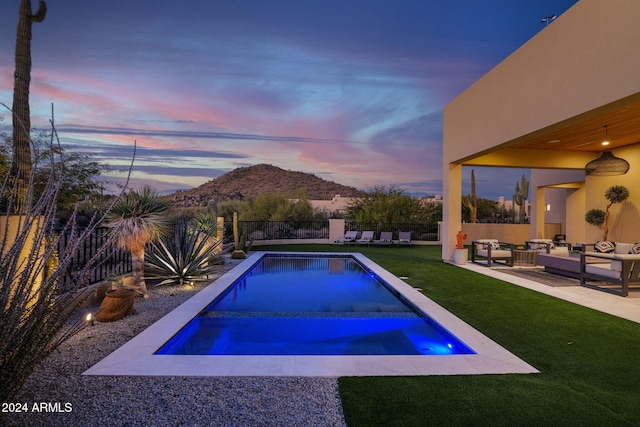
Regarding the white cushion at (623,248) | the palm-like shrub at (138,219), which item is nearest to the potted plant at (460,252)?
the white cushion at (623,248)

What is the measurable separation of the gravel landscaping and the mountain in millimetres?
40887

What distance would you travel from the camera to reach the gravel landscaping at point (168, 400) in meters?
2.53

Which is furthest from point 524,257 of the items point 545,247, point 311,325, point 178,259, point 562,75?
point 178,259

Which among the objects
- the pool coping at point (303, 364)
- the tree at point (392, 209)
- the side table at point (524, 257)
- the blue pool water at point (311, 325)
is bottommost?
the blue pool water at point (311, 325)

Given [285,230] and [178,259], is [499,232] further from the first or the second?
[178,259]

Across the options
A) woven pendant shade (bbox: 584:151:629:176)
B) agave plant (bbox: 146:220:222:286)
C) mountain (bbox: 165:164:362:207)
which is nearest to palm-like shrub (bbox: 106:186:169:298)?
agave plant (bbox: 146:220:222:286)

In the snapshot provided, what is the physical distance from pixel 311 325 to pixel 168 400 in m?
2.70

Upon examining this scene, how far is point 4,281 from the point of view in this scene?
6.02 ft

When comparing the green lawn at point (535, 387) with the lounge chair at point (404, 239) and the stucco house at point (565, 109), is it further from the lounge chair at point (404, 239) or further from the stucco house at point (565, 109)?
the lounge chair at point (404, 239)

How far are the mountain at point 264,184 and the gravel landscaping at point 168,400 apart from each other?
134 feet

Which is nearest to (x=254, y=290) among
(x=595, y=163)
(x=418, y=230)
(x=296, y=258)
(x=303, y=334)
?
(x=303, y=334)

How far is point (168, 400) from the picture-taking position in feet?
9.26

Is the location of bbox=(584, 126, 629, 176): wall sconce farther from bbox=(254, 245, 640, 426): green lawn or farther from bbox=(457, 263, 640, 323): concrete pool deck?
bbox=(254, 245, 640, 426): green lawn

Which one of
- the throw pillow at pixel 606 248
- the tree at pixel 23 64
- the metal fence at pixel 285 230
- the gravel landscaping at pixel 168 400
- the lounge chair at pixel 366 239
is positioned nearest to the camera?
the gravel landscaping at pixel 168 400
